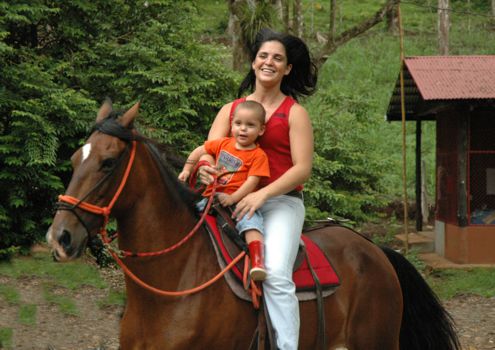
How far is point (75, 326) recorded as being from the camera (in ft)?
25.2

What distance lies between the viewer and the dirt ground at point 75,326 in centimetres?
711

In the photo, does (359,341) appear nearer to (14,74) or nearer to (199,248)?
(199,248)

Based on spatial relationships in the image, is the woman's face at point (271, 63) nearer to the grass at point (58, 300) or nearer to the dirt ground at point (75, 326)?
the dirt ground at point (75, 326)

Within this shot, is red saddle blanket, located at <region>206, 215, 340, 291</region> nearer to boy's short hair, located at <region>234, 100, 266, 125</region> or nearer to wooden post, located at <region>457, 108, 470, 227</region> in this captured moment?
boy's short hair, located at <region>234, 100, 266, 125</region>

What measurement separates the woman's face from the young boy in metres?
0.33

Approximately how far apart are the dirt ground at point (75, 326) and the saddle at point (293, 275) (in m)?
3.55

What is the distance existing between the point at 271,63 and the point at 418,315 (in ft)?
7.39

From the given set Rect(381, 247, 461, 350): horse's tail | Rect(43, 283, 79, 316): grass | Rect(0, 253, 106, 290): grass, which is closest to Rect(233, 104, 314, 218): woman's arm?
Rect(381, 247, 461, 350): horse's tail

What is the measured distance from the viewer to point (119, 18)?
32.0 feet

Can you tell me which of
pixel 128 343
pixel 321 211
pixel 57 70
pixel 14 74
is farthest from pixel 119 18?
pixel 128 343

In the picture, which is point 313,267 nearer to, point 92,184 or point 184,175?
point 184,175

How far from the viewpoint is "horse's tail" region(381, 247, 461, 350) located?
5.15 metres

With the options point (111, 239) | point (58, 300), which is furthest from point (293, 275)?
point (58, 300)

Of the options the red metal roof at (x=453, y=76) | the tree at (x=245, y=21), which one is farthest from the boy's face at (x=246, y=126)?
the tree at (x=245, y=21)
